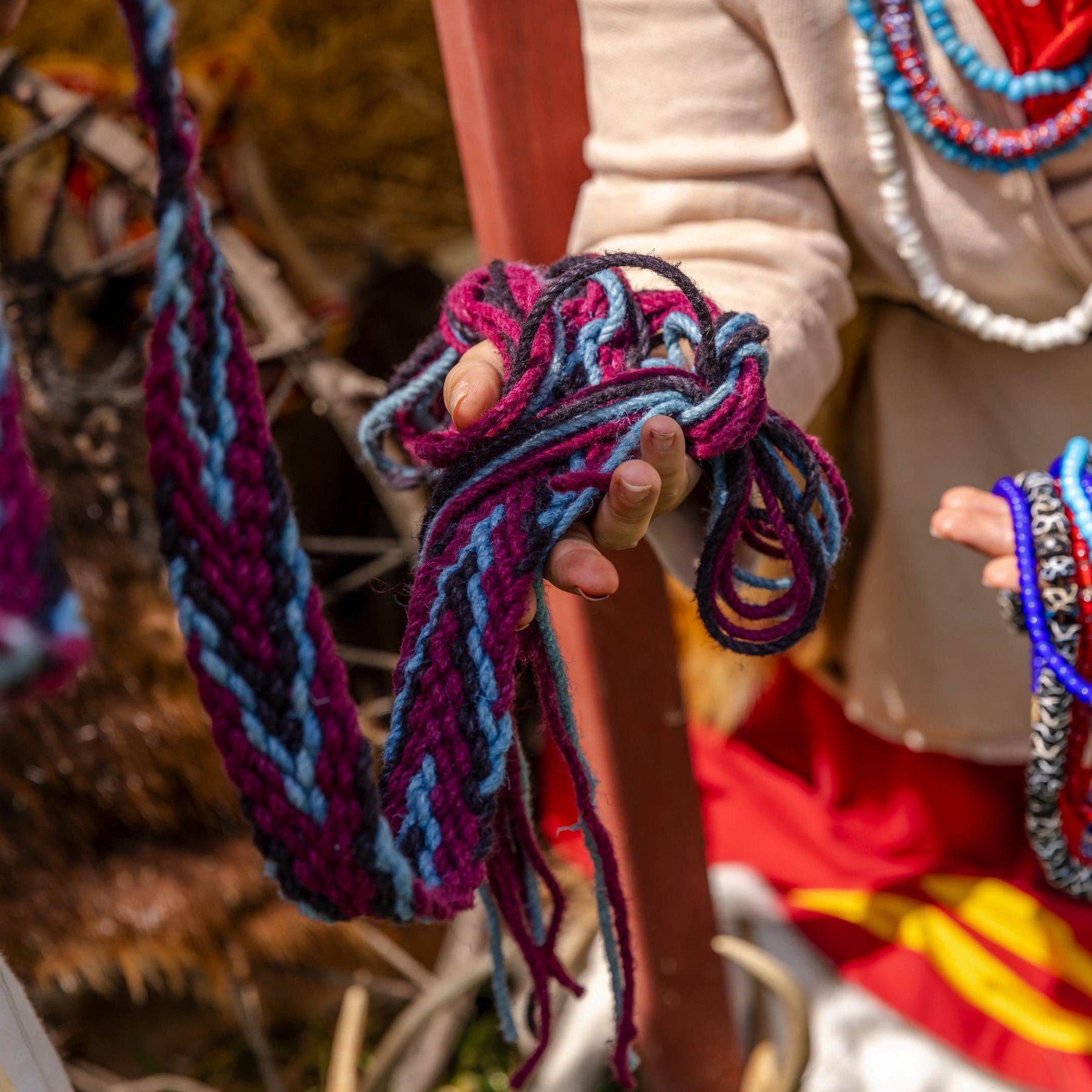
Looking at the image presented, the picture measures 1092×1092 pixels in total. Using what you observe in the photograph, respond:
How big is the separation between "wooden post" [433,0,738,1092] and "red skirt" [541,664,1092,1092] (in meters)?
0.14

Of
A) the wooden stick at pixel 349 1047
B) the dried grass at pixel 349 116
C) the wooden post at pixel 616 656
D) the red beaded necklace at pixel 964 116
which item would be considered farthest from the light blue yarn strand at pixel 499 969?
the dried grass at pixel 349 116

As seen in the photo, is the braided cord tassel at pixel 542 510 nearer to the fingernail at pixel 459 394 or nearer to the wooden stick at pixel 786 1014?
the fingernail at pixel 459 394

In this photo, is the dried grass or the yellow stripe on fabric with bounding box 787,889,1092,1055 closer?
the yellow stripe on fabric with bounding box 787,889,1092,1055

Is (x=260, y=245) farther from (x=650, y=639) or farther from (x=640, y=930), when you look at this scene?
(x=640, y=930)

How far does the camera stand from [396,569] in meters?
1.21

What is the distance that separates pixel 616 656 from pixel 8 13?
1.76ft

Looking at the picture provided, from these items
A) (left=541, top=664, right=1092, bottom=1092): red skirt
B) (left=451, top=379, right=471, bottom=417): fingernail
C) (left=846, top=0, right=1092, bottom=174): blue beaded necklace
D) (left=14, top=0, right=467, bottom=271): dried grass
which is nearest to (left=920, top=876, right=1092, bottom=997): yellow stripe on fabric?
(left=541, top=664, right=1092, bottom=1092): red skirt

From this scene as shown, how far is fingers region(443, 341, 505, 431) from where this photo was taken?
0.42 metres

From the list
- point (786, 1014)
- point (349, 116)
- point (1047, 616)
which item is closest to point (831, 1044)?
point (786, 1014)

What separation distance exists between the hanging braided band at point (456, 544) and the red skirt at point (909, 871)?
452mm

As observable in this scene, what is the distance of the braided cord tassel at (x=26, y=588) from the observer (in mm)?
239

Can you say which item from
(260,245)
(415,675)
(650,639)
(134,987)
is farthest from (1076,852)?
(260,245)

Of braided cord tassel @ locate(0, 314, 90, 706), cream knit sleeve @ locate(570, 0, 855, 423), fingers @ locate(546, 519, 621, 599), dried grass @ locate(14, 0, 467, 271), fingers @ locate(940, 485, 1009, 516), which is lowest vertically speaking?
fingers @ locate(940, 485, 1009, 516)

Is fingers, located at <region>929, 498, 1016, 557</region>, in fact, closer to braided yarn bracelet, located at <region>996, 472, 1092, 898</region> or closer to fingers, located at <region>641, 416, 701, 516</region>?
braided yarn bracelet, located at <region>996, 472, 1092, 898</region>
